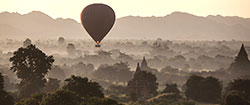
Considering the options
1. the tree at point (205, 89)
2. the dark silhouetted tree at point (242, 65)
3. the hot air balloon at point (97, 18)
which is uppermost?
the hot air balloon at point (97, 18)

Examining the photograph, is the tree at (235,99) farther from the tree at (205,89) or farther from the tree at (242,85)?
the tree at (205,89)

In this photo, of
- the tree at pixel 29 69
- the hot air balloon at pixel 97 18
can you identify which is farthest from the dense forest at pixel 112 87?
the hot air balloon at pixel 97 18

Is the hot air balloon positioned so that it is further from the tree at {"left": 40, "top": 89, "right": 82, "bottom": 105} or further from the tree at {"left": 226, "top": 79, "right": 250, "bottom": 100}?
the tree at {"left": 40, "top": 89, "right": 82, "bottom": 105}

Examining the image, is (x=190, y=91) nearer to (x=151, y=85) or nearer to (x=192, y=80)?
(x=192, y=80)

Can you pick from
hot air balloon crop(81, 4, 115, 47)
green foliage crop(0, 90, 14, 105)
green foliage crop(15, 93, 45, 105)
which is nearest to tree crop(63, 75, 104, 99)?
green foliage crop(15, 93, 45, 105)

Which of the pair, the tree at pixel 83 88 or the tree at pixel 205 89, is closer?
the tree at pixel 83 88

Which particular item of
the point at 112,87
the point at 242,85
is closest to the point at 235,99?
the point at 242,85
